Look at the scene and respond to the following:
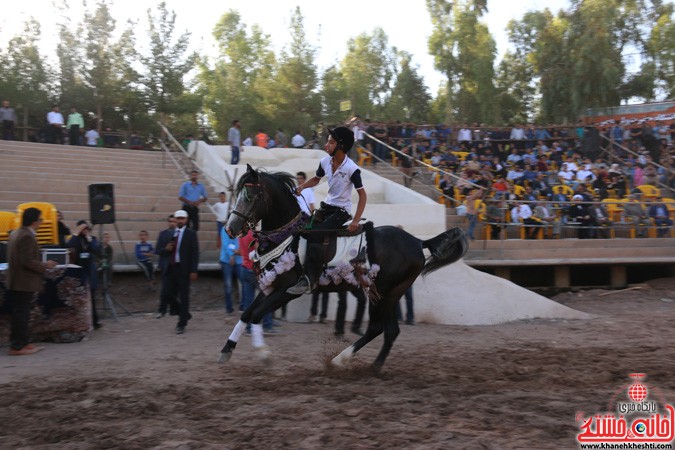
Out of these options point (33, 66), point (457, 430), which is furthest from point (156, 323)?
point (33, 66)

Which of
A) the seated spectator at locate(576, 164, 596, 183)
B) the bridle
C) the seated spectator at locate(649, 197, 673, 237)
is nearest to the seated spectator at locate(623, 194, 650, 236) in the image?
the seated spectator at locate(649, 197, 673, 237)

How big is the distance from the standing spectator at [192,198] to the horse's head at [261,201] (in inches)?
269

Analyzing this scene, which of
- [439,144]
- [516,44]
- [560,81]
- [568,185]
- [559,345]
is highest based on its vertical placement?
[516,44]

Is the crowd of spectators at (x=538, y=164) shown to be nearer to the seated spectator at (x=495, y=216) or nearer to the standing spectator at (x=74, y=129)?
the seated spectator at (x=495, y=216)

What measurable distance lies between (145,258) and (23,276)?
4.73 m

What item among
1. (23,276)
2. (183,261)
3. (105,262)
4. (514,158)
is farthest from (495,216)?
(23,276)

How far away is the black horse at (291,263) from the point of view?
7630 mm

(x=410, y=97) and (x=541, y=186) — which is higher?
(x=410, y=97)

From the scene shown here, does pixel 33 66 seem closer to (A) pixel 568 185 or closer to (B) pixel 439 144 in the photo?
(B) pixel 439 144

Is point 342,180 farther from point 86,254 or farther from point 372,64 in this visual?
point 372,64

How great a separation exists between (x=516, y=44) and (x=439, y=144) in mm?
21511

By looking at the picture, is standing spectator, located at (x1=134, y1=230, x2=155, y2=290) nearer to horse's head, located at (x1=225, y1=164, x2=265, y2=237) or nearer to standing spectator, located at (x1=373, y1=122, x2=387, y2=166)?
horse's head, located at (x1=225, y1=164, x2=265, y2=237)

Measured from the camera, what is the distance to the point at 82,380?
23.5ft

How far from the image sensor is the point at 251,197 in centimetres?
764
